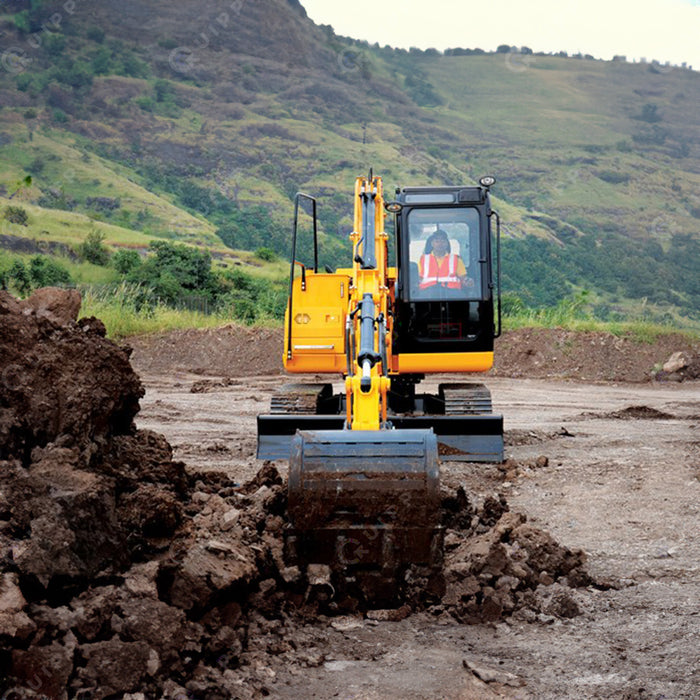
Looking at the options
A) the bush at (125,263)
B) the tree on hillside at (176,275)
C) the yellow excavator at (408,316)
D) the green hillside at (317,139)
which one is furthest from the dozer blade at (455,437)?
the green hillside at (317,139)

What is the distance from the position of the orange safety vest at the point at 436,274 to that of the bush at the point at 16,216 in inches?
1669

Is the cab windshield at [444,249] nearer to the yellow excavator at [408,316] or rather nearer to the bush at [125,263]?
the yellow excavator at [408,316]

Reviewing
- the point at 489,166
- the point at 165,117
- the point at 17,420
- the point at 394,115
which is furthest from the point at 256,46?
the point at 17,420

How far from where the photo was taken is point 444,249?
10164mm

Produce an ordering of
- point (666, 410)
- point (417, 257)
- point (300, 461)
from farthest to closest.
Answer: point (666, 410) < point (417, 257) < point (300, 461)

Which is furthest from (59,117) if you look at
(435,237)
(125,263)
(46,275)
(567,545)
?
(567,545)

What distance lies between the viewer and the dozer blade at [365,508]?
5.50m

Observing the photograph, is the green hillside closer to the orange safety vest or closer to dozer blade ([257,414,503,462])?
the orange safety vest

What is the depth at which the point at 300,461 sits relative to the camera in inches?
220

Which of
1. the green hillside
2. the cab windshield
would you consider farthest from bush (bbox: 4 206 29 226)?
the cab windshield

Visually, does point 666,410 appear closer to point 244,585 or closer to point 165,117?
point 244,585

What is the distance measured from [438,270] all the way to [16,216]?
43153 millimetres

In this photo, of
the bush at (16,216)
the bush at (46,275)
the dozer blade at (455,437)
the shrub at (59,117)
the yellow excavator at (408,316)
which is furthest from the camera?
the shrub at (59,117)

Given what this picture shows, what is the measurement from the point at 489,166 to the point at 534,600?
109 meters
